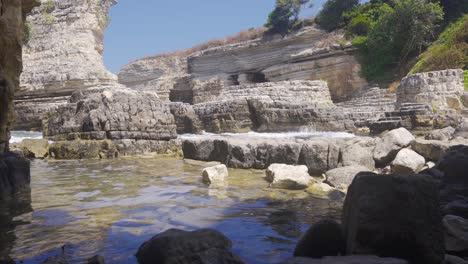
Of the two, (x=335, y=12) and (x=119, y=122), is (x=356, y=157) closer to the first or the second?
(x=119, y=122)

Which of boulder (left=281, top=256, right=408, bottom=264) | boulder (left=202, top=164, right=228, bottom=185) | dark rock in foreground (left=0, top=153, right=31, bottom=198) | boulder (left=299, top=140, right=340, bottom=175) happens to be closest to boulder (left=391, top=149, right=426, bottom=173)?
boulder (left=299, top=140, right=340, bottom=175)

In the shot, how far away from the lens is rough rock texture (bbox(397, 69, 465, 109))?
14.7 metres

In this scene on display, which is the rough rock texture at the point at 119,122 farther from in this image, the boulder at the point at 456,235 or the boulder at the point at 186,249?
the boulder at the point at 456,235

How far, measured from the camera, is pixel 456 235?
2525 mm

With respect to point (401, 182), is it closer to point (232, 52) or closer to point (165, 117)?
point (165, 117)

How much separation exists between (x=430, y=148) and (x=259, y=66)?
24.3 m

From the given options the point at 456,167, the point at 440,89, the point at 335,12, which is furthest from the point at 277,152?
the point at 335,12

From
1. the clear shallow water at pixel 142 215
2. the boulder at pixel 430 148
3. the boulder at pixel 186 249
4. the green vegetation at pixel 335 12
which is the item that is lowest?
the clear shallow water at pixel 142 215

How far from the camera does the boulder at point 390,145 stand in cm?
630

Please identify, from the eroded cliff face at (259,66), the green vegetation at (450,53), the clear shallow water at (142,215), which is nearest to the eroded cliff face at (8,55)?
the clear shallow water at (142,215)

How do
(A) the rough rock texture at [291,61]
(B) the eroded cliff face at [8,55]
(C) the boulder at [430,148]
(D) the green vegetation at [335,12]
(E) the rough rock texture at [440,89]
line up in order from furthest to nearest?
(D) the green vegetation at [335,12] → (A) the rough rock texture at [291,61] → (E) the rough rock texture at [440,89] → (C) the boulder at [430,148] → (B) the eroded cliff face at [8,55]

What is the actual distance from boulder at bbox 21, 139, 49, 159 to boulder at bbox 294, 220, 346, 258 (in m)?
9.15

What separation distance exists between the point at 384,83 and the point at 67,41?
21.9 m

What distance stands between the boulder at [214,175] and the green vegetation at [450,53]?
17.2 m
